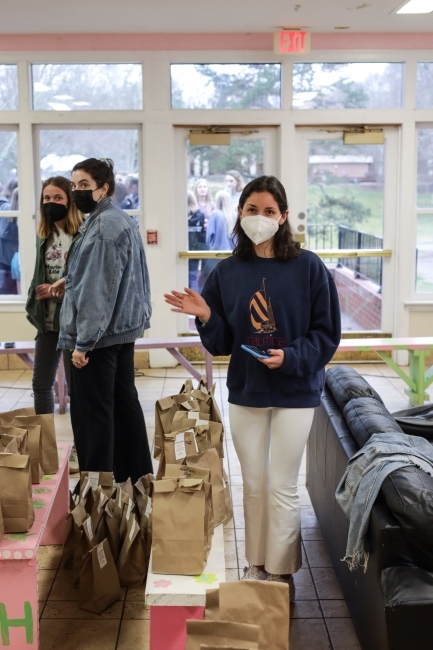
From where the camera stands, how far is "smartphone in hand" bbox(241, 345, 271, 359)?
104 inches

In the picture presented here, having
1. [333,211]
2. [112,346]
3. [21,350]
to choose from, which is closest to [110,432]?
[112,346]

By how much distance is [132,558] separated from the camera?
119 inches

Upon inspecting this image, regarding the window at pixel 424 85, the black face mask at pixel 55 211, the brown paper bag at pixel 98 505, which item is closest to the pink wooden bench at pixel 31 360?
the black face mask at pixel 55 211

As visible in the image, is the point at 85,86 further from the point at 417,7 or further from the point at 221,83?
the point at 417,7

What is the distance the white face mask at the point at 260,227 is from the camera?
106 inches

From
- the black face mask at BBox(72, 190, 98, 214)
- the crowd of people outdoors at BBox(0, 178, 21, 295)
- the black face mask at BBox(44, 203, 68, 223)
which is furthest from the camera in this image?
the crowd of people outdoors at BBox(0, 178, 21, 295)

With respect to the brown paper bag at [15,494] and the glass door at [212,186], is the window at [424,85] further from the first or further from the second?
the brown paper bag at [15,494]

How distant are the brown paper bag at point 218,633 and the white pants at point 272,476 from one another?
103 centimetres

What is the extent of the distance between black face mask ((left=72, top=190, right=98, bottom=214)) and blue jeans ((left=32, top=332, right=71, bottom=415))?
1.01 m

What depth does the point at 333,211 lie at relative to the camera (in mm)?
6961

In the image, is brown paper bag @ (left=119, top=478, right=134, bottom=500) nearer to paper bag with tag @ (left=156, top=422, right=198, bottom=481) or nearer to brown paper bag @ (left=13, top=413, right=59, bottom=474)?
paper bag with tag @ (left=156, top=422, right=198, bottom=481)

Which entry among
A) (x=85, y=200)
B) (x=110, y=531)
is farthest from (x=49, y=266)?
(x=110, y=531)

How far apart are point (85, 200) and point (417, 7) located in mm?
3440

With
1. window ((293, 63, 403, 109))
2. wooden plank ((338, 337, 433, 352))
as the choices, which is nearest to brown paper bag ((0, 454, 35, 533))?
wooden plank ((338, 337, 433, 352))
